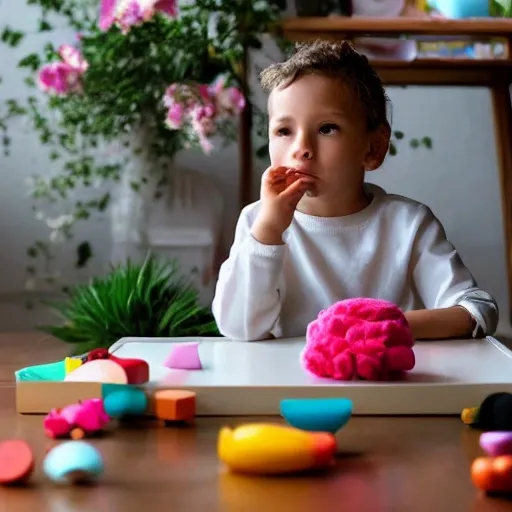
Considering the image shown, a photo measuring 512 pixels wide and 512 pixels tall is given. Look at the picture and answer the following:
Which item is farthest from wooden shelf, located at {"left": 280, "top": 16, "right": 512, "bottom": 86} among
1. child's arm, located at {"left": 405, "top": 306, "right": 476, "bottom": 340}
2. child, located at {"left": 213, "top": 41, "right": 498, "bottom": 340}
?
child's arm, located at {"left": 405, "top": 306, "right": 476, "bottom": 340}

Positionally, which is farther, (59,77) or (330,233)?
(59,77)

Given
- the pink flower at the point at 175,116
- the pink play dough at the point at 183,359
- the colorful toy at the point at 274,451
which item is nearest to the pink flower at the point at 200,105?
the pink flower at the point at 175,116

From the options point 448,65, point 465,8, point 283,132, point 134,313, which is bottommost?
point 134,313

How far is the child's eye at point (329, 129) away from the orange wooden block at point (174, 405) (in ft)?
1.41

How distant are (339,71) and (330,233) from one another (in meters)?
0.19

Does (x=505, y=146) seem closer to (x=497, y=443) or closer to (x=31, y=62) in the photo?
(x=31, y=62)

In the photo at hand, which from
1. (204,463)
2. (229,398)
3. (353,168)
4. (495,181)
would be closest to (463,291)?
(353,168)

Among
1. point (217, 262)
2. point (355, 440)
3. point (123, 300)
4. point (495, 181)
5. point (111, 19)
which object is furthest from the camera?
point (495, 181)

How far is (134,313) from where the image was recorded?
1330mm

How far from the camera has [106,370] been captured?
668 mm

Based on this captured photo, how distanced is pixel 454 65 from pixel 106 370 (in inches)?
51.6

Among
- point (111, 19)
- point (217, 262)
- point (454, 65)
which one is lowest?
point (217, 262)

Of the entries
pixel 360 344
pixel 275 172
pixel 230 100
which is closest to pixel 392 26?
pixel 230 100

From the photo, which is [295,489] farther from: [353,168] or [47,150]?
[47,150]
